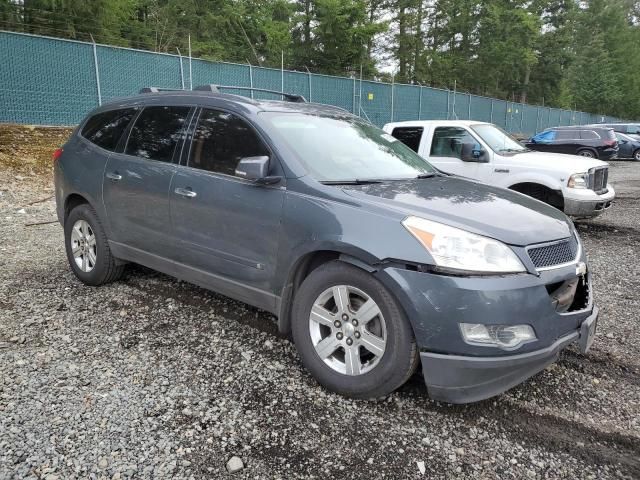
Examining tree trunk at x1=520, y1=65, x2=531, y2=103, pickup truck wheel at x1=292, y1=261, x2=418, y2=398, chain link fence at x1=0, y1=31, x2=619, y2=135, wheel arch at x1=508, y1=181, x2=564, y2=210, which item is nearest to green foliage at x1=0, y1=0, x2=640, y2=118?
tree trunk at x1=520, y1=65, x2=531, y2=103

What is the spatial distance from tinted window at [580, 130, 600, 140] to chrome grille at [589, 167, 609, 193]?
1538 cm

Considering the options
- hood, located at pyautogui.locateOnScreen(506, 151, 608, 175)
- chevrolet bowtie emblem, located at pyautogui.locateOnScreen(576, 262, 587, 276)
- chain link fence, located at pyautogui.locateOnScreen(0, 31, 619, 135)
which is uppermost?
chain link fence, located at pyautogui.locateOnScreen(0, 31, 619, 135)

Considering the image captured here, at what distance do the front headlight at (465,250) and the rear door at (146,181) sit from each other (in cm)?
217

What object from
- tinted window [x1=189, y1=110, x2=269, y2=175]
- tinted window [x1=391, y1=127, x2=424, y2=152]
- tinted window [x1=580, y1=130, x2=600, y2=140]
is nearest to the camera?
tinted window [x1=189, y1=110, x2=269, y2=175]

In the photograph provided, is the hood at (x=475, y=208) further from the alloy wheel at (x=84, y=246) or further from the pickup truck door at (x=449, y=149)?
the pickup truck door at (x=449, y=149)

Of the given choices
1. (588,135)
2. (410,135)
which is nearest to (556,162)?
(410,135)

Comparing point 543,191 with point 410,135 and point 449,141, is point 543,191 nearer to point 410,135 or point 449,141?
point 449,141

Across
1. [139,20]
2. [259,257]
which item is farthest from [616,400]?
[139,20]

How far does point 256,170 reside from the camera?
3.16 m

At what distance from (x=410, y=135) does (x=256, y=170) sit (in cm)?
617

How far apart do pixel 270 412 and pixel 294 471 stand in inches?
19.9

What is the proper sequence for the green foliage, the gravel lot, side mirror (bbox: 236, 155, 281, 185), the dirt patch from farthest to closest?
the green foliage
the dirt patch
side mirror (bbox: 236, 155, 281, 185)
the gravel lot

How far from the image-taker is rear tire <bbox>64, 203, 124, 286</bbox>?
464 cm

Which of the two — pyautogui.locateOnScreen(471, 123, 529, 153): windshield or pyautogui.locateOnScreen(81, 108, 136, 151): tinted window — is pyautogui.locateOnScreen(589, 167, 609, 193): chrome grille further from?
pyautogui.locateOnScreen(81, 108, 136, 151): tinted window
